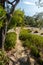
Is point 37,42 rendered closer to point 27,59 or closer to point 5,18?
point 27,59

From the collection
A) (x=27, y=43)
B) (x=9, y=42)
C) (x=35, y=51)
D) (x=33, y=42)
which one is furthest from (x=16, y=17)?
(x=35, y=51)

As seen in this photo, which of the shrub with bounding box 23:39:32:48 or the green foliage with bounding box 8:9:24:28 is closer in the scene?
the green foliage with bounding box 8:9:24:28

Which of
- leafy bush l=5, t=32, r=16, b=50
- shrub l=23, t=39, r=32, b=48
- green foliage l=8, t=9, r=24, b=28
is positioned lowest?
shrub l=23, t=39, r=32, b=48

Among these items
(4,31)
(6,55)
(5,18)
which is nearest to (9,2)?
(5,18)

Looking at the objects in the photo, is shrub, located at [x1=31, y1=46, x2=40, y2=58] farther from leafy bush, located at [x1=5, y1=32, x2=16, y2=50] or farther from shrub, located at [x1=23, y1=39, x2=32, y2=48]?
leafy bush, located at [x1=5, y1=32, x2=16, y2=50]

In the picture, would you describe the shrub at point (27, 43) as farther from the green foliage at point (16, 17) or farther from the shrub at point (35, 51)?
the green foliage at point (16, 17)

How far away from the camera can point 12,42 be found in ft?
57.1

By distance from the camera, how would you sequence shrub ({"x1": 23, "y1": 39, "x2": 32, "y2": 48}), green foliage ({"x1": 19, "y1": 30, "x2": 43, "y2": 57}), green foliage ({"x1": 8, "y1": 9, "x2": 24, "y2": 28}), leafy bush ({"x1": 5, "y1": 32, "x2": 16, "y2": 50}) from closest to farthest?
leafy bush ({"x1": 5, "y1": 32, "x2": 16, "y2": 50})
green foliage ({"x1": 19, "y1": 30, "x2": 43, "y2": 57})
green foliage ({"x1": 8, "y1": 9, "x2": 24, "y2": 28})
shrub ({"x1": 23, "y1": 39, "x2": 32, "y2": 48})

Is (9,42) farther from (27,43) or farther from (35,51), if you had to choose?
(35,51)

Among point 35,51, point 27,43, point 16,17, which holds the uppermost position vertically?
point 16,17

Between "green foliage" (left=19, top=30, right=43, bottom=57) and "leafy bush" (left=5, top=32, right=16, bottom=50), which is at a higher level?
"leafy bush" (left=5, top=32, right=16, bottom=50)

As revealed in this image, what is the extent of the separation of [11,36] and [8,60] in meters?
2.88

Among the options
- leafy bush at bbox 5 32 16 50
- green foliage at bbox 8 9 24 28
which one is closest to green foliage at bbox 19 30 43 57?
leafy bush at bbox 5 32 16 50

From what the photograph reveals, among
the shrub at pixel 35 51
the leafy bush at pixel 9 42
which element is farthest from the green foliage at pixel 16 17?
the shrub at pixel 35 51
